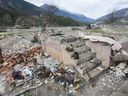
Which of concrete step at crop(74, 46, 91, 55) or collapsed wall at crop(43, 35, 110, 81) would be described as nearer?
collapsed wall at crop(43, 35, 110, 81)

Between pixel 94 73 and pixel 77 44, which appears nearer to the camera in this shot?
pixel 94 73

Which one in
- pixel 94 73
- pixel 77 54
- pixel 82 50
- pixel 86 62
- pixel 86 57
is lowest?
pixel 94 73

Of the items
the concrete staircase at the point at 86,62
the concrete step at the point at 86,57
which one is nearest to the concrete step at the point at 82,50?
the concrete staircase at the point at 86,62

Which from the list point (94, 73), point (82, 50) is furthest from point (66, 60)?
point (94, 73)

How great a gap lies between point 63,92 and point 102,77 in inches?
108

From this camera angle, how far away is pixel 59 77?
31.7 ft

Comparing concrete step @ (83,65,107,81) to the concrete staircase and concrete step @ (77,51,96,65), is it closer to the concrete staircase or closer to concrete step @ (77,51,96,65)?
the concrete staircase

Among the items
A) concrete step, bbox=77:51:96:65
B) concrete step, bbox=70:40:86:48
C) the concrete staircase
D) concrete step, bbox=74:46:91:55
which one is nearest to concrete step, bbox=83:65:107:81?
the concrete staircase

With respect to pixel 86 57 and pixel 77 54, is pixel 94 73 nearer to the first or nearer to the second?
pixel 86 57

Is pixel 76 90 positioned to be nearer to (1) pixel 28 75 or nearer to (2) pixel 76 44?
(1) pixel 28 75

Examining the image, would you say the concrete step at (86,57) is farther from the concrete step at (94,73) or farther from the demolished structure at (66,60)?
the concrete step at (94,73)

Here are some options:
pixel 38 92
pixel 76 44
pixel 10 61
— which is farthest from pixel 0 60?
pixel 76 44

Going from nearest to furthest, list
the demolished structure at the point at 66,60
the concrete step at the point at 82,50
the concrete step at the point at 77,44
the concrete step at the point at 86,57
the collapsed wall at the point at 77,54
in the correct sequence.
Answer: the demolished structure at the point at 66,60 → the collapsed wall at the point at 77,54 → the concrete step at the point at 86,57 → the concrete step at the point at 82,50 → the concrete step at the point at 77,44

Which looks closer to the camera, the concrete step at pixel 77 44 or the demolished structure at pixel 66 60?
the demolished structure at pixel 66 60
